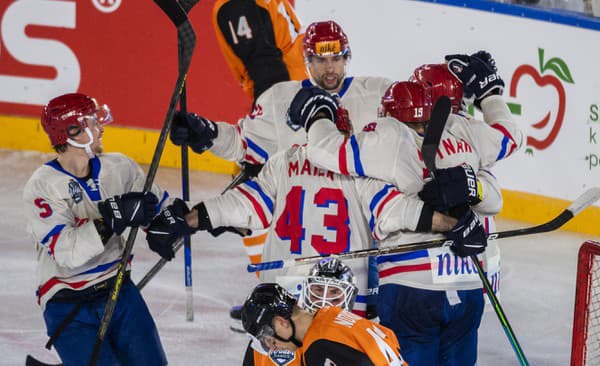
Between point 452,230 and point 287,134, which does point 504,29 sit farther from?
point 452,230

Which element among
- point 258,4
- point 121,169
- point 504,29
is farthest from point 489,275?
point 504,29

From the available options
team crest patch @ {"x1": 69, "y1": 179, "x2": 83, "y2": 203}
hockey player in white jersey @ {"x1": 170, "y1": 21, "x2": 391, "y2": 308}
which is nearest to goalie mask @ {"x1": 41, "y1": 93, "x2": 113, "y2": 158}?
team crest patch @ {"x1": 69, "y1": 179, "x2": 83, "y2": 203}

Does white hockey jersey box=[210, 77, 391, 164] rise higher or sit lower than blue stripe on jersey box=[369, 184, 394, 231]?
higher

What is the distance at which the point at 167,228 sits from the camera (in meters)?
3.43

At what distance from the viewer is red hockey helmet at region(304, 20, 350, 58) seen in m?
4.09

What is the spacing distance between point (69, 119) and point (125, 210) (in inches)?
14.5

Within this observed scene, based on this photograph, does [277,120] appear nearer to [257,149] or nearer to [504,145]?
[257,149]

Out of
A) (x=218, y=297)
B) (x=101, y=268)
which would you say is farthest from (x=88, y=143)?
(x=218, y=297)

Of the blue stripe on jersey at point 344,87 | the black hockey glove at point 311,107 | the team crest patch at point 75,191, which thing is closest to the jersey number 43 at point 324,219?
the black hockey glove at point 311,107

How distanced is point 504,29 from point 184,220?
309 centimetres

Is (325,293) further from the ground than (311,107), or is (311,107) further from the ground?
(311,107)

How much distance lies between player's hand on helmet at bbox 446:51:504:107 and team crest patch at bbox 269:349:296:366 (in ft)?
4.75

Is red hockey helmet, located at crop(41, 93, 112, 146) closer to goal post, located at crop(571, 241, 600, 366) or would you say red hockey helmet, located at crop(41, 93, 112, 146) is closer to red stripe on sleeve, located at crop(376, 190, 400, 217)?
red stripe on sleeve, located at crop(376, 190, 400, 217)

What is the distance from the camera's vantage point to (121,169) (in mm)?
3715
